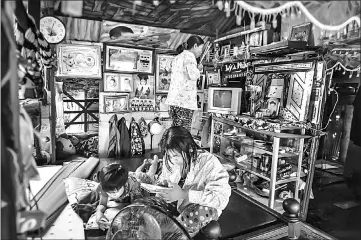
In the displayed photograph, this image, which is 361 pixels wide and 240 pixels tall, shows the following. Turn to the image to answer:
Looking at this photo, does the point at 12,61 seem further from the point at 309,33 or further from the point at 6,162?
the point at 309,33

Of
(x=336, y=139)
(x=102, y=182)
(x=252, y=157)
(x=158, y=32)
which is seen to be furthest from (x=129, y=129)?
(x=336, y=139)

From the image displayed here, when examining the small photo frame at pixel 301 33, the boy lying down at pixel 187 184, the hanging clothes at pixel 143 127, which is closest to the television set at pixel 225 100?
the small photo frame at pixel 301 33

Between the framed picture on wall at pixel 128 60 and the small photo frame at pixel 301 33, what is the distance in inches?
89.6

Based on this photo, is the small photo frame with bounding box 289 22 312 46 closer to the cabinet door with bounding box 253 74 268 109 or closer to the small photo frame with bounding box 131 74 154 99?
the cabinet door with bounding box 253 74 268 109

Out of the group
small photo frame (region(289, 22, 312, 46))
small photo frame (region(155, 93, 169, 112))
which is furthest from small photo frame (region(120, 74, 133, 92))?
small photo frame (region(289, 22, 312, 46))

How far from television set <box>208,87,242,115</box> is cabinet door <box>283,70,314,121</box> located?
2.49ft

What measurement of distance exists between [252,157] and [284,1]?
9.54 ft

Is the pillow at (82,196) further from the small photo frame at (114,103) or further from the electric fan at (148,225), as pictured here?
the small photo frame at (114,103)

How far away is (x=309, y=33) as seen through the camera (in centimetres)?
271

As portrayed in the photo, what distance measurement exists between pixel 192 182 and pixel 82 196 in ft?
2.64

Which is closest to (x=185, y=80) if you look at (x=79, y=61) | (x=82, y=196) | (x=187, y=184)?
(x=187, y=184)

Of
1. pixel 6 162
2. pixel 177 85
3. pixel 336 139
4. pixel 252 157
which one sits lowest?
pixel 252 157

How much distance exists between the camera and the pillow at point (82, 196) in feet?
5.35

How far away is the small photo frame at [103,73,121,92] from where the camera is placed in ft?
13.9
